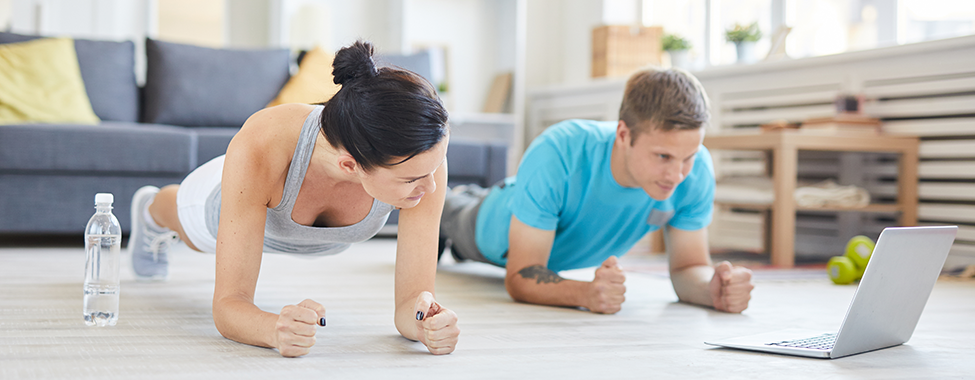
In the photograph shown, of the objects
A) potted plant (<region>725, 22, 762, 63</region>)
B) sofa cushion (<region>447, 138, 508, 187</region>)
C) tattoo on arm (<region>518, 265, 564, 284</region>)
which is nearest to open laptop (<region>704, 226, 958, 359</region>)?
tattoo on arm (<region>518, 265, 564, 284</region>)

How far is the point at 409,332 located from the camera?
1.29 metres

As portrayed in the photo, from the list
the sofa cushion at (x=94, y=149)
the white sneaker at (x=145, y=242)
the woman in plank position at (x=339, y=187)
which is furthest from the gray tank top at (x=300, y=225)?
the sofa cushion at (x=94, y=149)

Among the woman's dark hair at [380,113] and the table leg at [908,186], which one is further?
the table leg at [908,186]

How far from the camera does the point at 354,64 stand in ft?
3.82

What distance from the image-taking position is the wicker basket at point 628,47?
4.57 m

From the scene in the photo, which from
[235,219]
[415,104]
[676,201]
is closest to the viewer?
[415,104]

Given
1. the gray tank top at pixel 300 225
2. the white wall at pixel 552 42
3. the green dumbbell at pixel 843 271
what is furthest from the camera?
the white wall at pixel 552 42

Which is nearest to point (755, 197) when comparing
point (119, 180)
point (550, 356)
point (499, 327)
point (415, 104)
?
point (499, 327)

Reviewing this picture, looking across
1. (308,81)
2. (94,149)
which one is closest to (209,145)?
(94,149)

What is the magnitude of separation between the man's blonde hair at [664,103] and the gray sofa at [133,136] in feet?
6.61

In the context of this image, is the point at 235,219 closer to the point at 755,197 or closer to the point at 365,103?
the point at 365,103

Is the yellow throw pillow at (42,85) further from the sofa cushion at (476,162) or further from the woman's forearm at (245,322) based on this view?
the woman's forearm at (245,322)

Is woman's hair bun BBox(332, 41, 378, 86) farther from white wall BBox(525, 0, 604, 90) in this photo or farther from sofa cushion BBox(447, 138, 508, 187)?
white wall BBox(525, 0, 604, 90)

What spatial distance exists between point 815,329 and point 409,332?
82 cm
